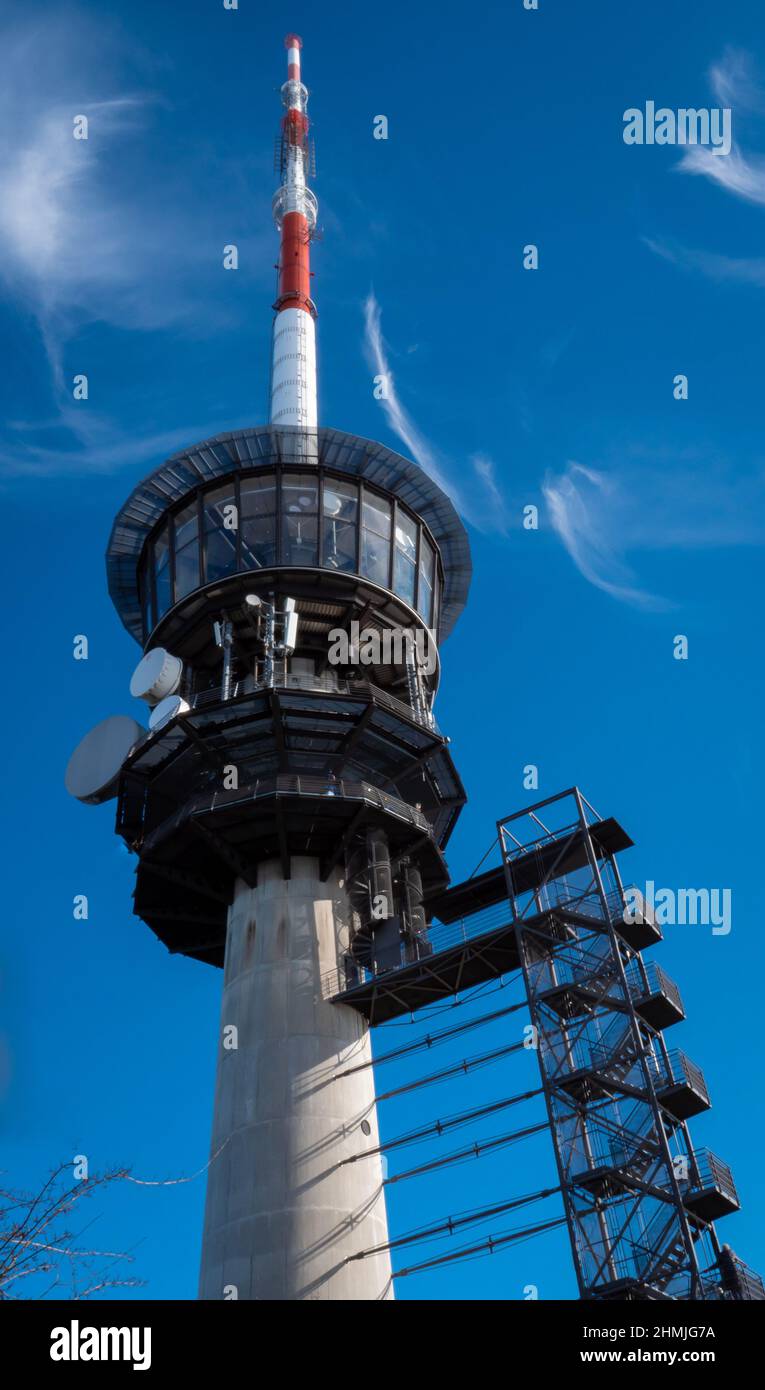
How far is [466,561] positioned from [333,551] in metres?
9.44

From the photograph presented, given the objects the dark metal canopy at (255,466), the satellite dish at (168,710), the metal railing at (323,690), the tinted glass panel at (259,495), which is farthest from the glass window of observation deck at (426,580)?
the satellite dish at (168,710)


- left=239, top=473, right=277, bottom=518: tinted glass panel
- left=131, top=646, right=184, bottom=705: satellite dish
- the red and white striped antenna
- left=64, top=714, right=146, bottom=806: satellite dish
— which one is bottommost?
left=64, top=714, right=146, bottom=806: satellite dish

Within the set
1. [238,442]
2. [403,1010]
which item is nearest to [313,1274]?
[403,1010]

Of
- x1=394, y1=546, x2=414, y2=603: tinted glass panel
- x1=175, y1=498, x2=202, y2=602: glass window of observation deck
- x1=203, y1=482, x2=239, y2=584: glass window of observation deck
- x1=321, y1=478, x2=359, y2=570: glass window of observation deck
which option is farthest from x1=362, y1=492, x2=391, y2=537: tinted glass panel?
x1=175, y1=498, x2=202, y2=602: glass window of observation deck

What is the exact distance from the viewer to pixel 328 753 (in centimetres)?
4384

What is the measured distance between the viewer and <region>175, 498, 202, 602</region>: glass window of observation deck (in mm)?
47906

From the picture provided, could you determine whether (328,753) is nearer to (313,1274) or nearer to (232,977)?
(232,977)

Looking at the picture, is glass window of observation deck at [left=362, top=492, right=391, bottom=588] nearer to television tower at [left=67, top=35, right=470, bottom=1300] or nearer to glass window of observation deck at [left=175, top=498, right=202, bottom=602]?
television tower at [left=67, top=35, right=470, bottom=1300]

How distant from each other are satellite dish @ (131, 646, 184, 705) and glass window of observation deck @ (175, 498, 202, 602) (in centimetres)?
294

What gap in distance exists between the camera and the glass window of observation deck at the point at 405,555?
161 feet

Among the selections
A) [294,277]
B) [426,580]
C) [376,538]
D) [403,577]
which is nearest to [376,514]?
[376,538]

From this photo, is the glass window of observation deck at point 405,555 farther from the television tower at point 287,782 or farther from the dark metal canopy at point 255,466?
the dark metal canopy at point 255,466

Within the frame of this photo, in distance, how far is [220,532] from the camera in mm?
47969
